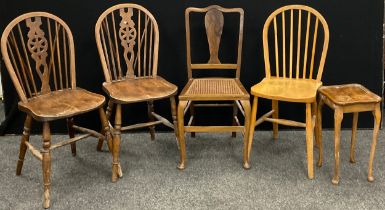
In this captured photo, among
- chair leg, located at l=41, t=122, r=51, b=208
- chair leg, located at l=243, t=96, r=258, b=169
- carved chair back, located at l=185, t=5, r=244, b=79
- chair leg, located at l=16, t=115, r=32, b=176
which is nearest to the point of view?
chair leg, located at l=41, t=122, r=51, b=208

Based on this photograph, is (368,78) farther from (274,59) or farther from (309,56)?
(274,59)

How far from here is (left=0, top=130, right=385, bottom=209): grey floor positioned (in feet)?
8.08

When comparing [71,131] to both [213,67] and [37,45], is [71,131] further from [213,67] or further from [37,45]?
[213,67]

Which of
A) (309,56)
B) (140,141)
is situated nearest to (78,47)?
(140,141)

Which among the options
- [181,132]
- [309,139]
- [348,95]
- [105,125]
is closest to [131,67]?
[105,125]

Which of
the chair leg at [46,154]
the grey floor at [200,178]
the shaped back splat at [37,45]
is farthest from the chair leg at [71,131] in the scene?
the chair leg at [46,154]

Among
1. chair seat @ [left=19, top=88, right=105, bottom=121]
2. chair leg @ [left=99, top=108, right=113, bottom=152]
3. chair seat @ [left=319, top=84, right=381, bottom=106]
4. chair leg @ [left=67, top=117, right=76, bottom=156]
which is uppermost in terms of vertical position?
chair seat @ [left=319, top=84, right=381, bottom=106]

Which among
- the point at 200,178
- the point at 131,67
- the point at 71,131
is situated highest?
the point at 131,67

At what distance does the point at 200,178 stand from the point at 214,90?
555 millimetres

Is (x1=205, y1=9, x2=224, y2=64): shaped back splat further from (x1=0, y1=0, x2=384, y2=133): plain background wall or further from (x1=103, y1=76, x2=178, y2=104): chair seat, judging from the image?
(x1=103, y1=76, x2=178, y2=104): chair seat

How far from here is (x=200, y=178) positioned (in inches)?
107

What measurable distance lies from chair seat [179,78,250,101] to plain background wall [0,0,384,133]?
1.25 feet

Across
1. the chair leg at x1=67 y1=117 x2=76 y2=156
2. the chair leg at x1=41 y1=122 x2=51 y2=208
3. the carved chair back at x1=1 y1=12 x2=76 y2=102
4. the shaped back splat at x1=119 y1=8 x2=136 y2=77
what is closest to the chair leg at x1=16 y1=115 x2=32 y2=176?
the carved chair back at x1=1 y1=12 x2=76 y2=102

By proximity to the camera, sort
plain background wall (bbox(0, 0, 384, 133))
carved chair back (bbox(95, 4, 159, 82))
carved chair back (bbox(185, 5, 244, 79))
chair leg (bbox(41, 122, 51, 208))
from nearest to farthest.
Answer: chair leg (bbox(41, 122, 51, 208)) → carved chair back (bbox(95, 4, 159, 82)) → carved chair back (bbox(185, 5, 244, 79)) → plain background wall (bbox(0, 0, 384, 133))
